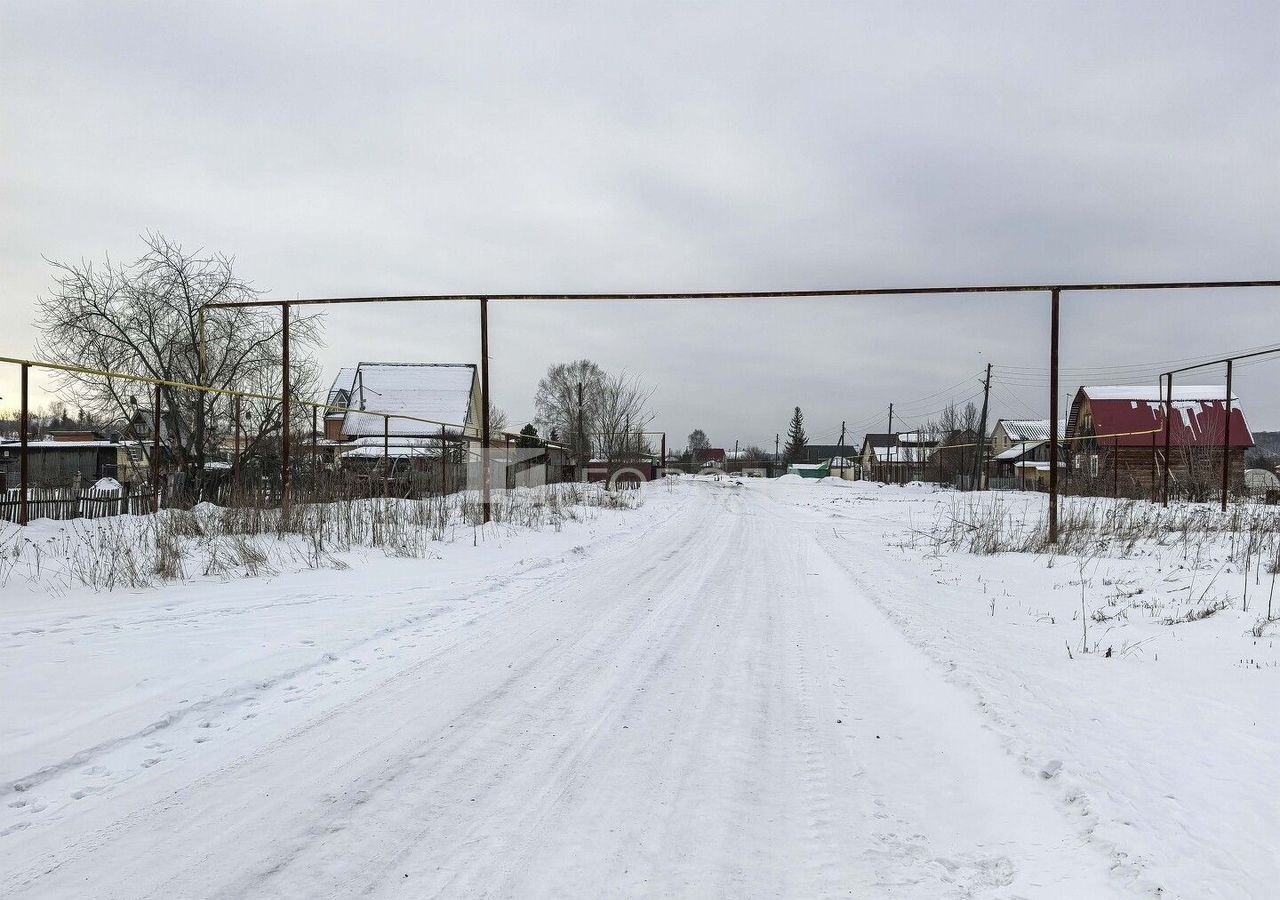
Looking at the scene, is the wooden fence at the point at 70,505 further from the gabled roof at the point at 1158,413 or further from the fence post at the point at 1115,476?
the gabled roof at the point at 1158,413

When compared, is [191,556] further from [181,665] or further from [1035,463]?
[1035,463]

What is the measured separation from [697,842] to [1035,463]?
61568 millimetres

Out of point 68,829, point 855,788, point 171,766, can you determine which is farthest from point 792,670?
point 68,829

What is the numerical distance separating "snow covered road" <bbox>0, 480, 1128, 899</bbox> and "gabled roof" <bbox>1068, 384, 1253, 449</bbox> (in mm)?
41777

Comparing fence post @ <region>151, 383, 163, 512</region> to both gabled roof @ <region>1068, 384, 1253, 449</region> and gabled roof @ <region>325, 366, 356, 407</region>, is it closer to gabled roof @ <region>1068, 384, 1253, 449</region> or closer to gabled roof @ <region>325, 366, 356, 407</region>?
gabled roof @ <region>325, 366, 356, 407</region>

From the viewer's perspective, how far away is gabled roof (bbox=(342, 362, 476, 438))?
39844 mm

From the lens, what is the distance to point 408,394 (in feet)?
135

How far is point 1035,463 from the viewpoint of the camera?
183 ft

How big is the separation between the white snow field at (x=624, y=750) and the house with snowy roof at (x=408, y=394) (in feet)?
112

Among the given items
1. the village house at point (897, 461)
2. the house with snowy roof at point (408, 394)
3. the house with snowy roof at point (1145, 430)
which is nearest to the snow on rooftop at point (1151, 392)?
the house with snowy roof at point (1145, 430)

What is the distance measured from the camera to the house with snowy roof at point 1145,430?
32688 millimetres

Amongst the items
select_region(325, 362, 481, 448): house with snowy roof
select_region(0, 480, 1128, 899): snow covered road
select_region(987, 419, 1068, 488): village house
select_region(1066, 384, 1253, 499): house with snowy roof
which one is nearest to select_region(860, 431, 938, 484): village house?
select_region(987, 419, 1068, 488): village house

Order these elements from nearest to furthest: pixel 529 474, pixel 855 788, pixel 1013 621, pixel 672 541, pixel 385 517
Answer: pixel 855 788
pixel 1013 621
pixel 385 517
pixel 672 541
pixel 529 474

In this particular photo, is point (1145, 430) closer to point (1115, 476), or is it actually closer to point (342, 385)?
point (1115, 476)
